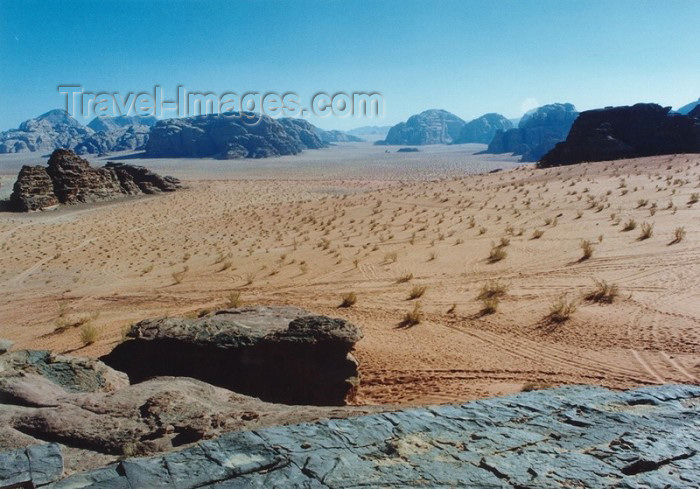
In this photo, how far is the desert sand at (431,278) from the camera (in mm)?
7105

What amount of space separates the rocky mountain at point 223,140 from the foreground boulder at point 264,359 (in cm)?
11126

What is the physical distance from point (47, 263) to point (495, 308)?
16.1m

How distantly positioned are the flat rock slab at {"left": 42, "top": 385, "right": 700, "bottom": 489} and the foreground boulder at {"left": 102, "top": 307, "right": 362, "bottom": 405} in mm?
2522

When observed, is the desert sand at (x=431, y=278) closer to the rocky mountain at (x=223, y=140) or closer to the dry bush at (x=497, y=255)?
the dry bush at (x=497, y=255)

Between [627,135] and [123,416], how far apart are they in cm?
5130

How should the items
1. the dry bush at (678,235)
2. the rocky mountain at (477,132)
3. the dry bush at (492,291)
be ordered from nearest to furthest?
1. the dry bush at (492,291)
2. the dry bush at (678,235)
3. the rocky mountain at (477,132)

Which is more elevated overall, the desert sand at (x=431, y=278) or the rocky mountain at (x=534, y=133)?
the rocky mountain at (x=534, y=133)

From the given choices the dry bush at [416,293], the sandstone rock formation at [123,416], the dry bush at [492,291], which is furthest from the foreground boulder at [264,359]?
the dry bush at [492,291]

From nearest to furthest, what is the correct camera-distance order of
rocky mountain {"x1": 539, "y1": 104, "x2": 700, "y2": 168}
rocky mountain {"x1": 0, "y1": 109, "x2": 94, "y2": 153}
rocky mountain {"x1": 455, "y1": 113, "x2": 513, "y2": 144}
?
1. rocky mountain {"x1": 539, "y1": 104, "x2": 700, "y2": 168}
2. rocky mountain {"x1": 0, "y1": 109, "x2": 94, "y2": 153}
3. rocky mountain {"x1": 455, "y1": 113, "x2": 513, "y2": 144}

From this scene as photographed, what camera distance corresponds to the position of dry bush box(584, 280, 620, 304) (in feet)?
30.1

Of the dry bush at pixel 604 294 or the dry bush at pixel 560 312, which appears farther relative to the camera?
the dry bush at pixel 604 294

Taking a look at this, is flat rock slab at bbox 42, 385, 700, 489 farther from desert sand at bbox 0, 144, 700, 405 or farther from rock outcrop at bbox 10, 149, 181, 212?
rock outcrop at bbox 10, 149, 181, 212

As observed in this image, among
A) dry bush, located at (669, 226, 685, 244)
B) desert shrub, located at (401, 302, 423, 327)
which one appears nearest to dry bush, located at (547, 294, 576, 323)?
desert shrub, located at (401, 302, 423, 327)

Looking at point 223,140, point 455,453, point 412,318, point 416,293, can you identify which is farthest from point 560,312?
point 223,140
